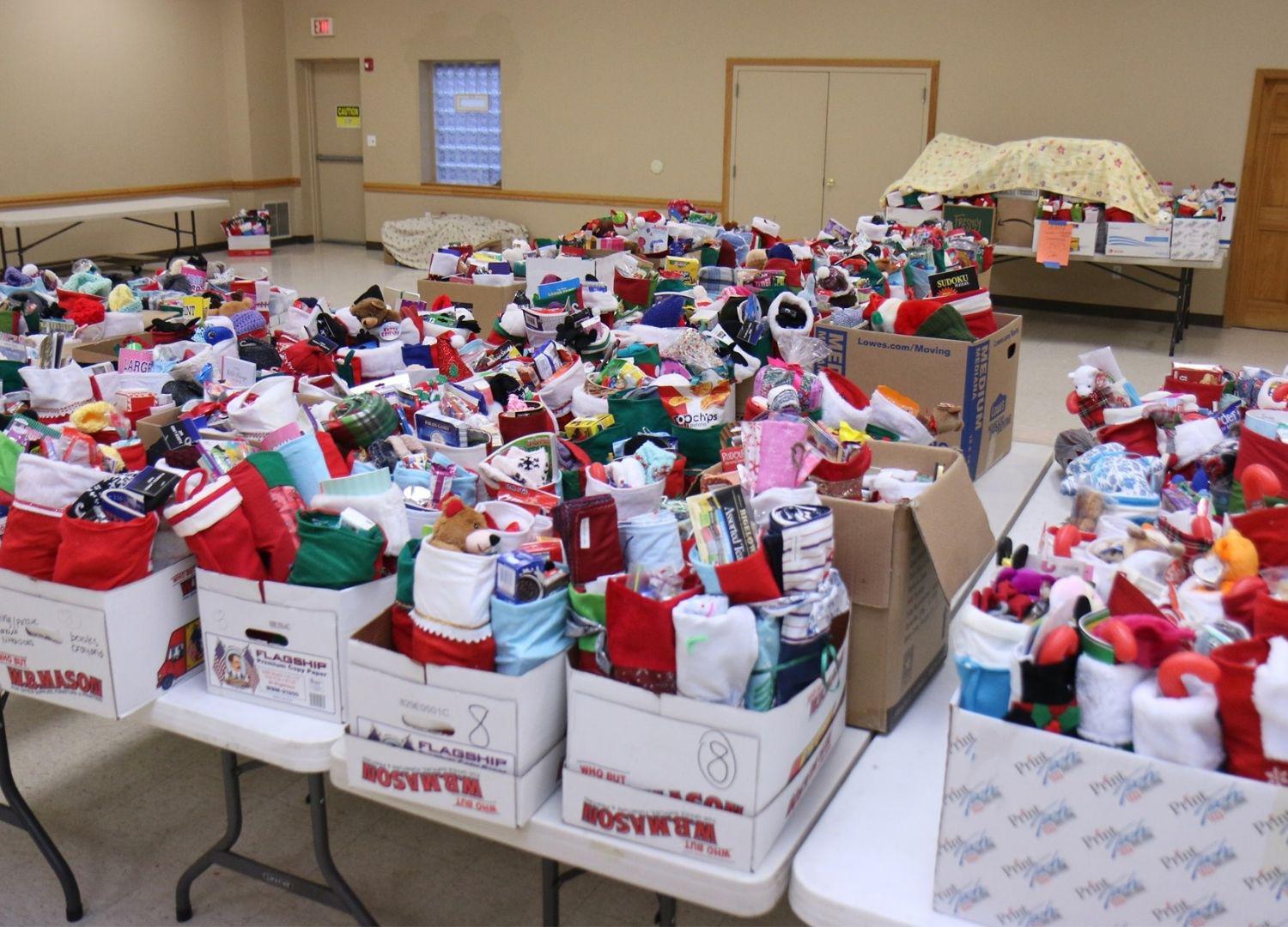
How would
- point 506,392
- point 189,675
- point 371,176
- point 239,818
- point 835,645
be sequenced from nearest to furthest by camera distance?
point 835,645 → point 189,675 → point 239,818 → point 506,392 → point 371,176

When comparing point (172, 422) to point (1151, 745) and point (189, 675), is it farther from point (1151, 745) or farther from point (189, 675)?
point (1151, 745)

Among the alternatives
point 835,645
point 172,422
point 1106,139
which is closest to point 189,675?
point 172,422

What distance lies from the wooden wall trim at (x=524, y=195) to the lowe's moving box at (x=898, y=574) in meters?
9.42

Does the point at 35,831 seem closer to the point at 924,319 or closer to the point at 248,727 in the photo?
the point at 248,727

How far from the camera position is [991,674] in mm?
1274

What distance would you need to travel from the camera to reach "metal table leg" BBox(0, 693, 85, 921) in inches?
91.1

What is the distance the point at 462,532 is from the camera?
1.59 metres

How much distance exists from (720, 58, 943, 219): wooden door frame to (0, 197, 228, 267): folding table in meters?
5.13

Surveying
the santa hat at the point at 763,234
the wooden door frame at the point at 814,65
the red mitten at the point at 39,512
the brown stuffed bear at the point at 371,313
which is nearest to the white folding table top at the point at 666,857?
the red mitten at the point at 39,512

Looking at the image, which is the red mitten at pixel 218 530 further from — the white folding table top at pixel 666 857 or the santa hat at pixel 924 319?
the santa hat at pixel 924 319

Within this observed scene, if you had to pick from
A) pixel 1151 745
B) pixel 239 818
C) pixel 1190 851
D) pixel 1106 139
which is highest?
pixel 1106 139

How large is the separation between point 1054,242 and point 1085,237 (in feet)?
1.10

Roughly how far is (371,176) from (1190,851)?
505 inches

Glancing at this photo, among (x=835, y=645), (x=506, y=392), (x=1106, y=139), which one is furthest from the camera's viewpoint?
(x=1106, y=139)
